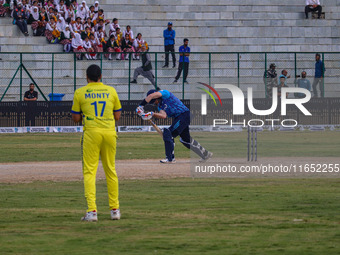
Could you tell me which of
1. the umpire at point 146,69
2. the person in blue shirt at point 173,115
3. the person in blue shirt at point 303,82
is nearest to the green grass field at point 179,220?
the person in blue shirt at point 173,115

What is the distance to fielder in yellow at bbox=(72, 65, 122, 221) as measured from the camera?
10250 millimetres

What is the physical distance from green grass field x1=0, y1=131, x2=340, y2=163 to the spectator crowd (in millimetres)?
7573

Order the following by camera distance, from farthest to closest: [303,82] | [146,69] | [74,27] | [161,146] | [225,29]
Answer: [225,29]
[74,27]
[146,69]
[303,82]
[161,146]

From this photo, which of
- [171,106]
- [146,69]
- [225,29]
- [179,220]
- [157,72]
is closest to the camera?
[179,220]

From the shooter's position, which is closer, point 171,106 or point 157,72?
point 171,106

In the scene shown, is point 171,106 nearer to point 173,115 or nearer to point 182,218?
point 173,115

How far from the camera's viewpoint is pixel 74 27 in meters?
38.8

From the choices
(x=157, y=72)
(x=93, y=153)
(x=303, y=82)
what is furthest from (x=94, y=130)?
(x=157, y=72)

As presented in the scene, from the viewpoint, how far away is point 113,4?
43844mm

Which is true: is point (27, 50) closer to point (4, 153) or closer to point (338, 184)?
point (4, 153)

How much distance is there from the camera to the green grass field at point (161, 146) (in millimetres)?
20141

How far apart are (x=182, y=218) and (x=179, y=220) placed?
0.20 m

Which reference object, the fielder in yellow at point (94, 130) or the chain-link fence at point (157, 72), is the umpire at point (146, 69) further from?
the fielder in yellow at point (94, 130)

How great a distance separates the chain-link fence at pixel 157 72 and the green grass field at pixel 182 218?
69.7 ft
